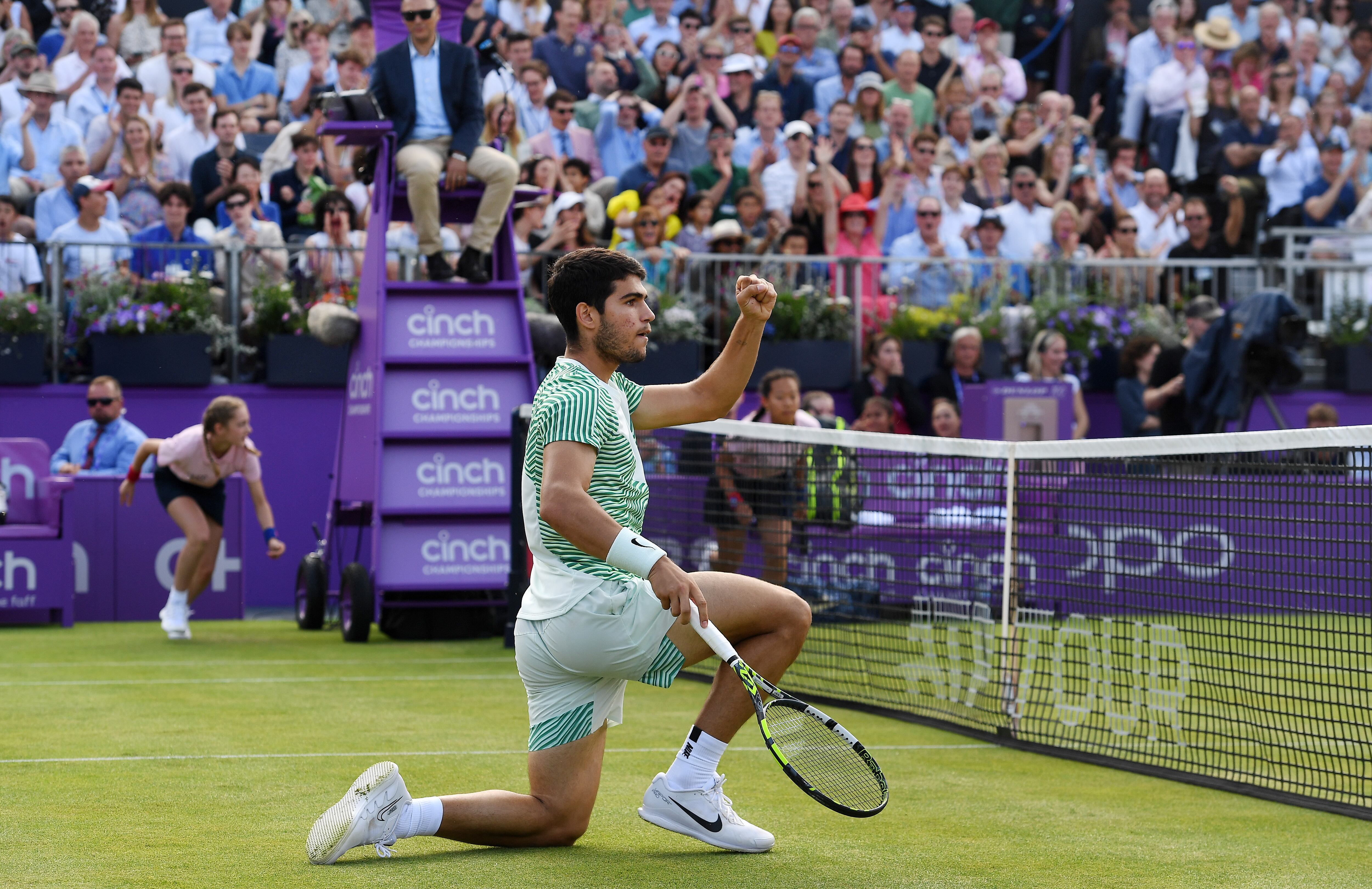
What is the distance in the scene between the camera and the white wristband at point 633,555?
4.66 metres

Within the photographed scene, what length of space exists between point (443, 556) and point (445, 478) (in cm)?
54

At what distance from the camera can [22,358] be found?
13.8m

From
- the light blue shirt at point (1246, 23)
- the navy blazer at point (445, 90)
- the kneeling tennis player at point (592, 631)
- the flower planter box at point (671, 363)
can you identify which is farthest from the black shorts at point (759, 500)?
the light blue shirt at point (1246, 23)

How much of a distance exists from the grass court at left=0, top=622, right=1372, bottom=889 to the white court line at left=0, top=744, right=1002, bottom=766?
0.7 inches

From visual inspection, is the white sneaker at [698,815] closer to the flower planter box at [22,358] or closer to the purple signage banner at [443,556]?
the purple signage banner at [443,556]

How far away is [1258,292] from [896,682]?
7.24 metres

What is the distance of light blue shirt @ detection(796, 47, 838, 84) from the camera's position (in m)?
18.9

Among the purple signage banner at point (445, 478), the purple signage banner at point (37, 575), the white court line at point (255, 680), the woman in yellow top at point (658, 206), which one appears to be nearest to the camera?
the white court line at point (255, 680)

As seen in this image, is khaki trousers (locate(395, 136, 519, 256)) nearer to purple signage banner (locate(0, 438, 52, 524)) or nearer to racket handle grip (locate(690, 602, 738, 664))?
purple signage banner (locate(0, 438, 52, 524))

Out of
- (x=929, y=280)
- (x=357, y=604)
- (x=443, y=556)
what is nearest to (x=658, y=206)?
(x=929, y=280)

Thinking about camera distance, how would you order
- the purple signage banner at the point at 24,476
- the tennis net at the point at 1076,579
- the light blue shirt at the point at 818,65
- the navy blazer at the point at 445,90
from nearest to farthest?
the tennis net at the point at 1076,579
the navy blazer at the point at 445,90
the purple signage banner at the point at 24,476
the light blue shirt at the point at 818,65

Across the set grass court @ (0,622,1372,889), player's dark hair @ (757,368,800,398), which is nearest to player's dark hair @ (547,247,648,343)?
grass court @ (0,622,1372,889)

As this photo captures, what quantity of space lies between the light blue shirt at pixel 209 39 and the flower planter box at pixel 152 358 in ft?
15.1

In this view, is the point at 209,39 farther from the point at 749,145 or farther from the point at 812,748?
the point at 812,748
